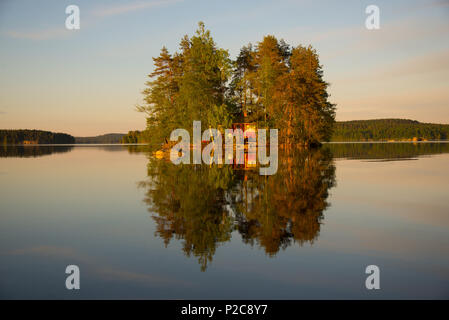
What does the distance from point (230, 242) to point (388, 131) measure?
19018 cm

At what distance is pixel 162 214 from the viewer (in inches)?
452

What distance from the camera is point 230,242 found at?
328 inches

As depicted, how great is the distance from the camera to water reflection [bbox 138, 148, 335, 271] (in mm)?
8523

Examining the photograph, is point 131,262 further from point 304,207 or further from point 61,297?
point 304,207

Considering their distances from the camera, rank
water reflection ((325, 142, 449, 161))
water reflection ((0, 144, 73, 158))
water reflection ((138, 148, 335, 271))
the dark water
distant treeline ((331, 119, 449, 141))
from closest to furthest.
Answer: the dark water < water reflection ((138, 148, 335, 271)) < water reflection ((325, 142, 449, 161)) < water reflection ((0, 144, 73, 158)) < distant treeline ((331, 119, 449, 141))

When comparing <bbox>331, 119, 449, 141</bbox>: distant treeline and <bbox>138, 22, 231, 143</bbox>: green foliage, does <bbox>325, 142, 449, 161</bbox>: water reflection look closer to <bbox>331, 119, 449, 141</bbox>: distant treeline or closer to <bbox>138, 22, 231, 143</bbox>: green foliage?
<bbox>138, 22, 231, 143</bbox>: green foliage

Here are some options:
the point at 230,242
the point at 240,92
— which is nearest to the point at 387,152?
the point at 240,92

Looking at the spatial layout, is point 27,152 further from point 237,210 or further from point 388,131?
point 388,131

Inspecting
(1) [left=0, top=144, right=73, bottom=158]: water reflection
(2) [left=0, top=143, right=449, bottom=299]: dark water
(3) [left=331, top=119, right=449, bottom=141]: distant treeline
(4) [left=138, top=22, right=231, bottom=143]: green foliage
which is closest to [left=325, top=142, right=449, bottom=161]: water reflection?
(4) [left=138, top=22, right=231, bottom=143]: green foliage

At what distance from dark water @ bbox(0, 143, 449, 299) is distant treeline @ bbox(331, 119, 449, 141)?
164779mm

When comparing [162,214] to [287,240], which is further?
[162,214]
